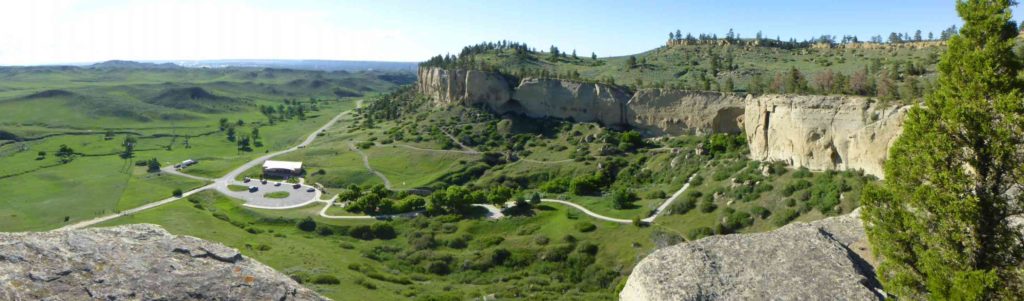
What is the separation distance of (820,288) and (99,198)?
Answer: 234ft

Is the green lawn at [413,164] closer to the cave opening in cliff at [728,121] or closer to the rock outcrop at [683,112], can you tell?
the rock outcrop at [683,112]

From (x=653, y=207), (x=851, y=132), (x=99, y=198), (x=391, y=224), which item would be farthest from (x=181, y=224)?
(x=851, y=132)

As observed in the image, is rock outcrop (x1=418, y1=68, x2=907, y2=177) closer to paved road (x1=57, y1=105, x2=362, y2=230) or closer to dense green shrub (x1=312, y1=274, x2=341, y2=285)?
paved road (x1=57, y1=105, x2=362, y2=230)

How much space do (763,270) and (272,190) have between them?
6450 cm

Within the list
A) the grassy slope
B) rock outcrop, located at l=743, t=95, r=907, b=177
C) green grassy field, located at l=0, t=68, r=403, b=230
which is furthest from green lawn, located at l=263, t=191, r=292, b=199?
rock outcrop, located at l=743, t=95, r=907, b=177

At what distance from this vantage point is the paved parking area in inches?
2408

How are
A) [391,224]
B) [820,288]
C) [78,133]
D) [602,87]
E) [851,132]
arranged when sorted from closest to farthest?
[820,288] < [851,132] < [391,224] < [602,87] < [78,133]

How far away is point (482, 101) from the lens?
3708 inches

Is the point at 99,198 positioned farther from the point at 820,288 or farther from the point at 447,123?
the point at 820,288

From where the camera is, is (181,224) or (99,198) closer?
(181,224)

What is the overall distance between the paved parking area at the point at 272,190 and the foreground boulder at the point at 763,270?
53583 mm

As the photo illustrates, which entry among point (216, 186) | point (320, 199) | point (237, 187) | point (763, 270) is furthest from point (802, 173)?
point (216, 186)

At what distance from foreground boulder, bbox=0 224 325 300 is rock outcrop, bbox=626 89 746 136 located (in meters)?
56.8

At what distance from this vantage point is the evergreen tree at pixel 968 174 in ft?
32.7
